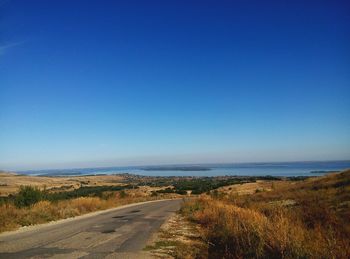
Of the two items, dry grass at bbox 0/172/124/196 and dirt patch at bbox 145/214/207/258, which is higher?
dirt patch at bbox 145/214/207/258

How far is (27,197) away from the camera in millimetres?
23984

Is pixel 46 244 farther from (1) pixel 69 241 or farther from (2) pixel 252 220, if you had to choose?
(2) pixel 252 220

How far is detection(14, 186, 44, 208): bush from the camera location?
77.2ft

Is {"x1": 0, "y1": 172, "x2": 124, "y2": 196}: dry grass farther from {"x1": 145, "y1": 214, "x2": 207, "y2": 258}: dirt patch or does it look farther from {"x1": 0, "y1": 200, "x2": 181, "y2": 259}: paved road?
{"x1": 145, "y1": 214, "x2": 207, "y2": 258}: dirt patch

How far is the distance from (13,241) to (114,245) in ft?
11.3

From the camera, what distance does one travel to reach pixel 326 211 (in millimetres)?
11750

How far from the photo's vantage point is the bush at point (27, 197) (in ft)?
77.2

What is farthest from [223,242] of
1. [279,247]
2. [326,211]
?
[326,211]

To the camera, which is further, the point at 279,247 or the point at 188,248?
the point at 188,248

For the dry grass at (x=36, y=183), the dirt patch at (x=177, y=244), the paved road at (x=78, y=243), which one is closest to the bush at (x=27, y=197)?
the paved road at (x=78, y=243)

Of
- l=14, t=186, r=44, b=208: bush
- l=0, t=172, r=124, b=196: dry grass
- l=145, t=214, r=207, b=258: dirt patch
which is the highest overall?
l=14, t=186, r=44, b=208: bush

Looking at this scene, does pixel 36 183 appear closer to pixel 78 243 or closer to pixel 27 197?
pixel 27 197

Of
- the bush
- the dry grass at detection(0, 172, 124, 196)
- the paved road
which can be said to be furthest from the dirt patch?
the dry grass at detection(0, 172, 124, 196)

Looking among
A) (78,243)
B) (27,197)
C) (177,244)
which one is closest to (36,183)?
(27,197)
